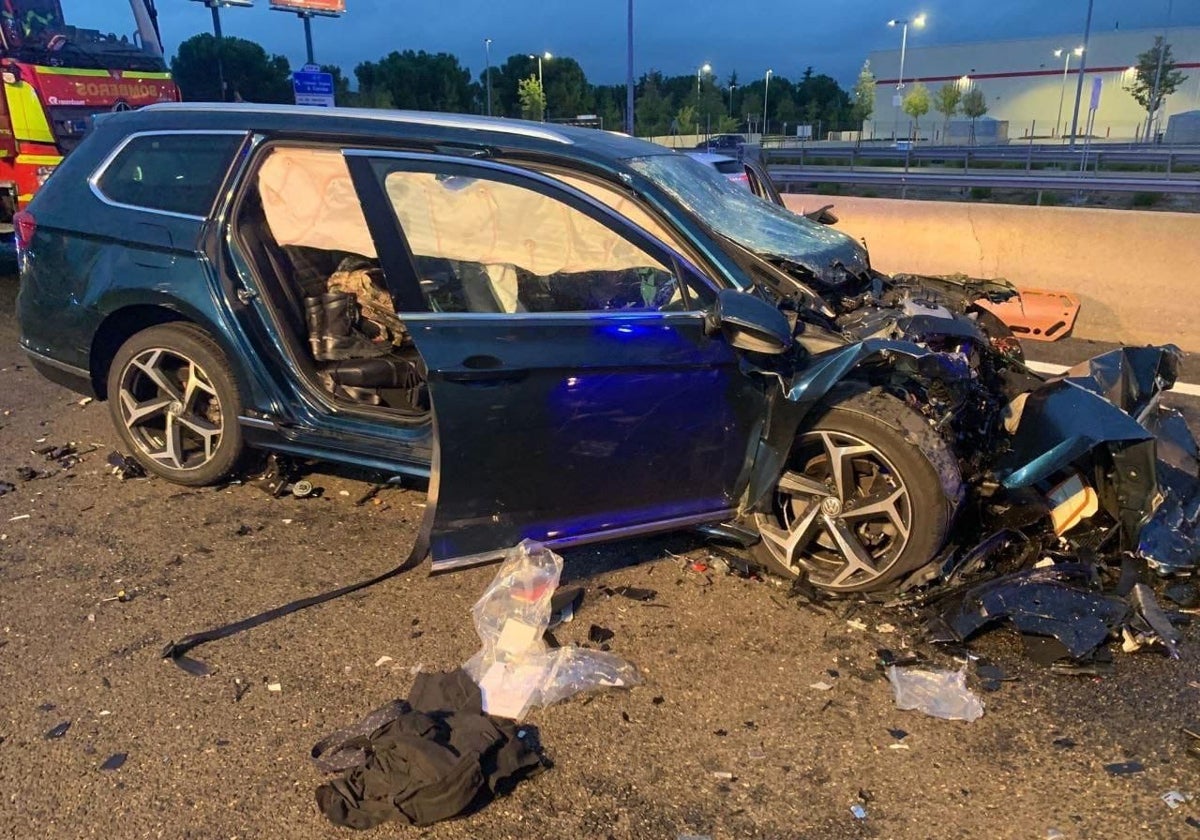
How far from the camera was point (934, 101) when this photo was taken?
→ 68.1 meters

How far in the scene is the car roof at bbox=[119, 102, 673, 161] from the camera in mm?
3682

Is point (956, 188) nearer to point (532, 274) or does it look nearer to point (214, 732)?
point (532, 274)

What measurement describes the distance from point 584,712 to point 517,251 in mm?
1741

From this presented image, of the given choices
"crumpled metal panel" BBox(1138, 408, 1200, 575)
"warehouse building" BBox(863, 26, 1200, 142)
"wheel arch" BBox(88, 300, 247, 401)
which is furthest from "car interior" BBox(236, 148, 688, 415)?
→ "warehouse building" BBox(863, 26, 1200, 142)

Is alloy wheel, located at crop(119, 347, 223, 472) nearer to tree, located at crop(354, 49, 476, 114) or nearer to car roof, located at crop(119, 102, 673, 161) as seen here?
car roof, located at crop(119, 102, 673, 161)

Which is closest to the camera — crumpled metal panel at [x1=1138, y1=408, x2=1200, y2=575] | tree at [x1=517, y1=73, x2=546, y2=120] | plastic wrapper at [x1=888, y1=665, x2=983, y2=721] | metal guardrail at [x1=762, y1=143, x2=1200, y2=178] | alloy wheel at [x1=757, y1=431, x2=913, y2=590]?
plastic wrapper at [x1=888, y1=665, x2=983, y2=721]

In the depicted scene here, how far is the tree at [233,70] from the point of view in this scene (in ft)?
147

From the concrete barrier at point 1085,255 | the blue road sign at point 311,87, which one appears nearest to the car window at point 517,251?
the concrete barrier at point 1085,255

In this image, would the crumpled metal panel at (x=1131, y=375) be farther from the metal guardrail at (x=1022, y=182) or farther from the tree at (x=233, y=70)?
the tree at (x=233, y=70)

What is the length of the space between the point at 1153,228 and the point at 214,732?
24.4 feet

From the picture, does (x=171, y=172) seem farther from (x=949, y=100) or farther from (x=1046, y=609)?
(x=949, y=100)

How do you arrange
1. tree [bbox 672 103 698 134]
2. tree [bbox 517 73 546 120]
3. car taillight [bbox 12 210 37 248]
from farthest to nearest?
tree [bbox 672 103 698 134] → tree [bbox 517 73 546 120] → car taillight [bbox 12 210 37 248]

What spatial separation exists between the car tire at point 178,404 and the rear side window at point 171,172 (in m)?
0.59

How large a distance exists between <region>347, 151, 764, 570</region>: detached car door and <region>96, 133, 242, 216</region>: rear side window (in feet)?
3.56
